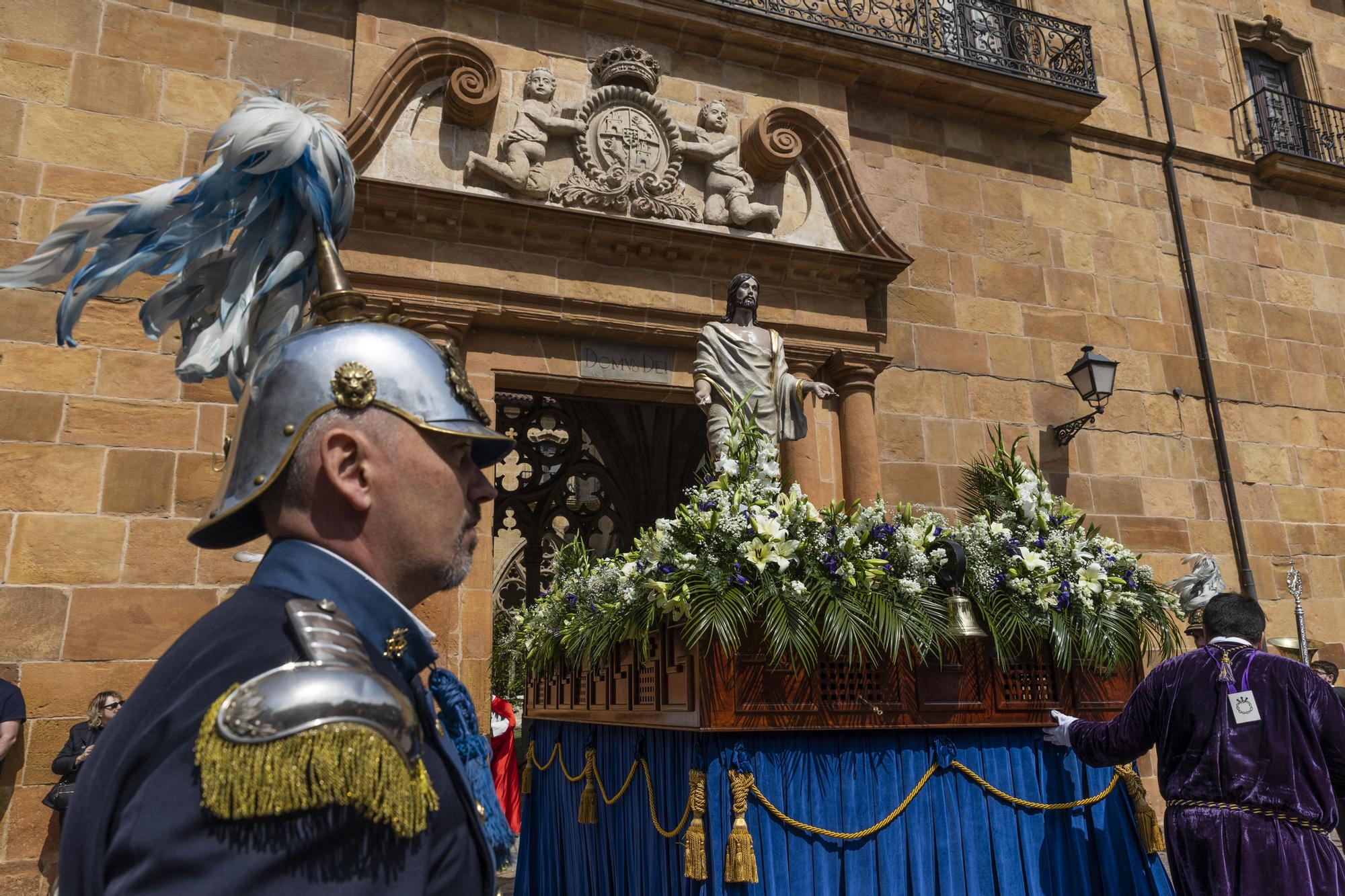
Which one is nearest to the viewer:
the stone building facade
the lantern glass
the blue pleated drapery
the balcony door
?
the blue pleated drapery

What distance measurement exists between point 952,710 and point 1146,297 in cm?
813

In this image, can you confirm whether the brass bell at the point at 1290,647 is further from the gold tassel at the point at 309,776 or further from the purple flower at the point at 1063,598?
the gold tassel at the point at 309,776

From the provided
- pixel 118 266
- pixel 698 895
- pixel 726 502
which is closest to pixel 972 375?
pixel 726 502

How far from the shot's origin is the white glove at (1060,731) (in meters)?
3.85

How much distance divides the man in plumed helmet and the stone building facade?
5297 mm

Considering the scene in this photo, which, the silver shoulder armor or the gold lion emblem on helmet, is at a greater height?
the gold lion emblem on helmet

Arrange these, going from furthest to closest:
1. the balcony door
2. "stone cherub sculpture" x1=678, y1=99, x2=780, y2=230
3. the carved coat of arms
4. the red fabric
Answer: the balcony door < "stone cherub sculpture" x1=678, y1=99, x2=780, y2=230 < the carved coat of arms < the red fabric

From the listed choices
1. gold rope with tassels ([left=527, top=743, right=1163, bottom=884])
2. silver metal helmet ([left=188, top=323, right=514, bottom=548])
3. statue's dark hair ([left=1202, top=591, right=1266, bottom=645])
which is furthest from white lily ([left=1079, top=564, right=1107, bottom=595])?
silver metal helmet ([left=188, top=323, right=514, bottom=548])

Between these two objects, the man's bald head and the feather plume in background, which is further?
the feather plume in background

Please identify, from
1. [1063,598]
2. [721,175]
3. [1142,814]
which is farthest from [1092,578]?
[721,175]

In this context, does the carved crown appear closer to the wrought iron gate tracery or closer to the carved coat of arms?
the carved coat of arms

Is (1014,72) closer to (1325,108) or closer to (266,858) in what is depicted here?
(1325,108)

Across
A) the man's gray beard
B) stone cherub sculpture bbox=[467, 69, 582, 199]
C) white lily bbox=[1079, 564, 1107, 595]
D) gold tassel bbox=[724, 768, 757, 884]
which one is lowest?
gold tassel bbox=[724, 768, 757, 884]

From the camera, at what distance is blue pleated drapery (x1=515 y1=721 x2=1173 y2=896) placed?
3.47 metres
